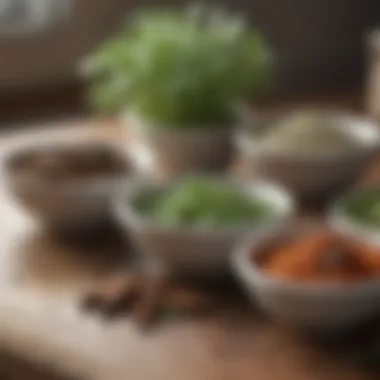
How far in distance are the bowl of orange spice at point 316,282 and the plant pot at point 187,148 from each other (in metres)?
0.42

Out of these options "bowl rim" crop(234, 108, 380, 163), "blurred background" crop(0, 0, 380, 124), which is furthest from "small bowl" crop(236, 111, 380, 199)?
"blurred background" crop(0, 0, 380, 124)

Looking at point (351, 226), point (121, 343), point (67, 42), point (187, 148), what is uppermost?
point (67, 42)

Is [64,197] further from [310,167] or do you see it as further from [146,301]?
[310,167]

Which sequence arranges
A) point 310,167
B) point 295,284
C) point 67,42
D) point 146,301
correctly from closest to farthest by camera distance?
point 295,284 → point 146,301 → point 310,167 → point 67,42

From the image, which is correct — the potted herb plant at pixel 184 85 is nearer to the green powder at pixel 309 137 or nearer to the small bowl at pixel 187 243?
the green powder at pixel 309 137

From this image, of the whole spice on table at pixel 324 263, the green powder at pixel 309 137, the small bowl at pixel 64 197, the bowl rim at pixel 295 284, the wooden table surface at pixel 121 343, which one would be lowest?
the wooden table surface at pixel 121 343

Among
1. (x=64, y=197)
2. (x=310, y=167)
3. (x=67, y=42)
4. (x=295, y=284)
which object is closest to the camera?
(x=295, y=284)

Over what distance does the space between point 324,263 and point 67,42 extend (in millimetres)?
1675

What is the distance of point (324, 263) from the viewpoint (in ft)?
3.34

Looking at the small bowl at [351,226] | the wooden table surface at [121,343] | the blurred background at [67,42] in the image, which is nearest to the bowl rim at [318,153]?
the small bowl at [351,226]

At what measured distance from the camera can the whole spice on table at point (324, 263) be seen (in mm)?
1009

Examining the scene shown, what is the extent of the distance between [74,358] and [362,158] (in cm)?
57

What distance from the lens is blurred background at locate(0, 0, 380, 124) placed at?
2.48 m

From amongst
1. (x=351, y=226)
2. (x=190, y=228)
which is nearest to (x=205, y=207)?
(x=190, y=228)
